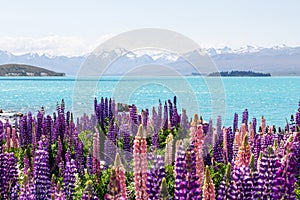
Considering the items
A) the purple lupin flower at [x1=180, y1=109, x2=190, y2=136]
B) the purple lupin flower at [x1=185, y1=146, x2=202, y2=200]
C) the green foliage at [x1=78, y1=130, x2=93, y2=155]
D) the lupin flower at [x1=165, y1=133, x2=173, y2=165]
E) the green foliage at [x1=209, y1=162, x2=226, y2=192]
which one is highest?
the purple lupin flower at [x1=185, y1=146, x2=202, y2=200]

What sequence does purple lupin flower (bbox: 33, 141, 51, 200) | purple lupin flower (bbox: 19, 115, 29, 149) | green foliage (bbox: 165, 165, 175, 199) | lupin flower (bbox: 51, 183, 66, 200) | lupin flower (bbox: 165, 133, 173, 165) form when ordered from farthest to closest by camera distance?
purple lupin flower (bbox: 19, 115, 29, 149) < lupin flower (bbox: 165, 133, 173, 165) < green foliage (bbox: 165, 165, 175, 199) < purple lupin flower (bbox: 33, 141, 51, 200) < lupin flower (bbox: 51, 183, 66, 200)

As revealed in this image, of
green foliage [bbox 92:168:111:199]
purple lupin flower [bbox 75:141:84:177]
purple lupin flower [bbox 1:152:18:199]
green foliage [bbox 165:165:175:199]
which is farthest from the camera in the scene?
purple lupin flower [bbox 75:141:84:177]

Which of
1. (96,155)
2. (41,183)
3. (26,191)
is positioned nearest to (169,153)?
(96,155)

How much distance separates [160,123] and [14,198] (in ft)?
19.5

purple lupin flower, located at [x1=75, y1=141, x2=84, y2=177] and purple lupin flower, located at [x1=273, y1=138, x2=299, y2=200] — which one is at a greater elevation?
purple lupin flower, located at [x1=273, y1=138, x2=299, y2=200]

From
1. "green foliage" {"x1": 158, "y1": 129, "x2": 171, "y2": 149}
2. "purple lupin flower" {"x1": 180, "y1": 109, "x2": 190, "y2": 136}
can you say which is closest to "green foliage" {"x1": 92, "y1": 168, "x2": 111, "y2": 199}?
"green foliage" {"x1": 158, "y1": 129, "x2": 171, "y2": 149}

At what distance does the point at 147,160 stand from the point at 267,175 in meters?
1.55

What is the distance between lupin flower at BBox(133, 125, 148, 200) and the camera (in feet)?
16.3

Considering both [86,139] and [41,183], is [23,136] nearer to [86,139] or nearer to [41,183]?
[86,139]

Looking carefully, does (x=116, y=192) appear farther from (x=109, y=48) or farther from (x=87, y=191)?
(x=109, y=48)

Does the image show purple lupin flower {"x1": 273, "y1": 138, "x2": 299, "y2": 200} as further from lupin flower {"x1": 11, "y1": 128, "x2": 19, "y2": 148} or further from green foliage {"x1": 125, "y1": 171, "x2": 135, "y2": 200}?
lupin flower {"x1": 11, "y1": 128, "x2": 19, "y2": 148}

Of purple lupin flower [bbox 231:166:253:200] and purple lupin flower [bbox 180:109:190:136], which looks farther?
purple lupin flower [bbox 180:109:190:136]

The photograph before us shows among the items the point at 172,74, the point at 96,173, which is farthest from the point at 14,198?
the point at 172,74

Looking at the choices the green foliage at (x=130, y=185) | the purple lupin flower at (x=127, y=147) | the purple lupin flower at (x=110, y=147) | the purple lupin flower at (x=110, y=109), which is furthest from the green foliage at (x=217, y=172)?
the purple lupin flower at (x=110, y=109)
